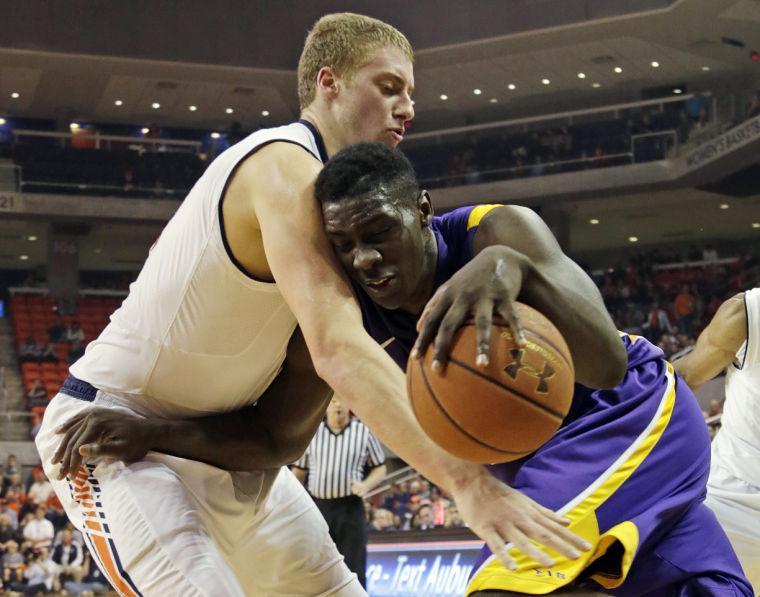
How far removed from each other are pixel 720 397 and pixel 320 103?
575 inches

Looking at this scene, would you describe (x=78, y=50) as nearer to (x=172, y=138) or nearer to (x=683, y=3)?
(x=172, y=138)

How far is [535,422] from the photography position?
2039mm

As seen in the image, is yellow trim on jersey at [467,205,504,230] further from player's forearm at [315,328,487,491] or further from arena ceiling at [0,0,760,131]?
arena ceiling at [0,0,760,131]

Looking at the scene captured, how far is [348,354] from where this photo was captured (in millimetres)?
2307

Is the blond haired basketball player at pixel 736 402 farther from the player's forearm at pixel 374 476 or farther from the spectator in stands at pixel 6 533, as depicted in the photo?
the spectator in stands at pixel 6 533

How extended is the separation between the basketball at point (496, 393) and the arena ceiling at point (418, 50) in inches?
789

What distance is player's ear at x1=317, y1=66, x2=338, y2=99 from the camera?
3.08 metres

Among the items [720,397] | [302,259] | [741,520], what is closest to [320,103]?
[302,259]

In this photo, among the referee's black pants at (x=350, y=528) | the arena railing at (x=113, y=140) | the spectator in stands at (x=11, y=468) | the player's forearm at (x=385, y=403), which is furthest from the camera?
the arena railing at (x=113, y=140)

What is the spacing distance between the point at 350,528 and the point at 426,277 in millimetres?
5246

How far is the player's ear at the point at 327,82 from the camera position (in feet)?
10.1

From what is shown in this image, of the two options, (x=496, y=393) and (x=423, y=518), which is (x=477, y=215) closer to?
(x=496, y=393)

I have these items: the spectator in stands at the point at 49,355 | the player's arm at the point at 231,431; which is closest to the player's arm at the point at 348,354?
the player's arm at the point at 231,431

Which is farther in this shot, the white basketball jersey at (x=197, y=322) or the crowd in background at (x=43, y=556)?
the crowd in background at (x=43, y=556)
